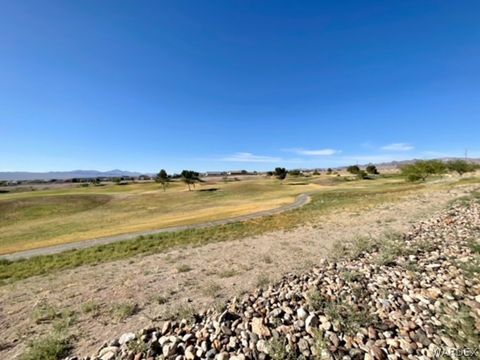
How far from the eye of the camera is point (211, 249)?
45.8ft

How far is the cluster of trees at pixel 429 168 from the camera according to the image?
61625 mm

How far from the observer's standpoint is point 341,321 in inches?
209

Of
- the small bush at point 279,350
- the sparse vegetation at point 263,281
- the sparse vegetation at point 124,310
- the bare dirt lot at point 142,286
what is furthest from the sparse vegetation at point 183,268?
the small bush at point 279,350

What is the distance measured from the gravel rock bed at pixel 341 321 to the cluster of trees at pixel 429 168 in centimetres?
6642

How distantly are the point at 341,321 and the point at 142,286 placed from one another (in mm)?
6459

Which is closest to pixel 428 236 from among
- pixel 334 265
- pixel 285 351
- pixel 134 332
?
pixel 334 265

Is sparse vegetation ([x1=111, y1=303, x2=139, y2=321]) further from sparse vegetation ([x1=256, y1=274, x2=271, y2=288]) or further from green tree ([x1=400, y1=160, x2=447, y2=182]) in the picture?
green tree ([x1=400, y1=160, x2=447, y2=182])

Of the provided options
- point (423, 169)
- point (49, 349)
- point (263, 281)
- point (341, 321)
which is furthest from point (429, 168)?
point (49, 349)

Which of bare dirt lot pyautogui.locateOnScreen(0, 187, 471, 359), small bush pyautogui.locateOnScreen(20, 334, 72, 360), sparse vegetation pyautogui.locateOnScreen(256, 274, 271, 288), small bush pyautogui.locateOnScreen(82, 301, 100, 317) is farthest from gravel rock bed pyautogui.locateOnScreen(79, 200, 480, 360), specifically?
small bush pyautogui.locateOnScreen(82, 301, 100, 317)

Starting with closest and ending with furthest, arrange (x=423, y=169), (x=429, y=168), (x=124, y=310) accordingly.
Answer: (x=124, y=310), (x=429, y=168), (x=423, y=169)

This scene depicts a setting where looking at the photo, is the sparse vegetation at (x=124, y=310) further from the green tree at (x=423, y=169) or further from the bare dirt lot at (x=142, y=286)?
the green tree at (x=423, y=169)

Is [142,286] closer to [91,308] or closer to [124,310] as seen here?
[91,308]

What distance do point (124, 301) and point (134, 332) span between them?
215 cm

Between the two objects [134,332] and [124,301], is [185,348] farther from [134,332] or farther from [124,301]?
[124,301]
